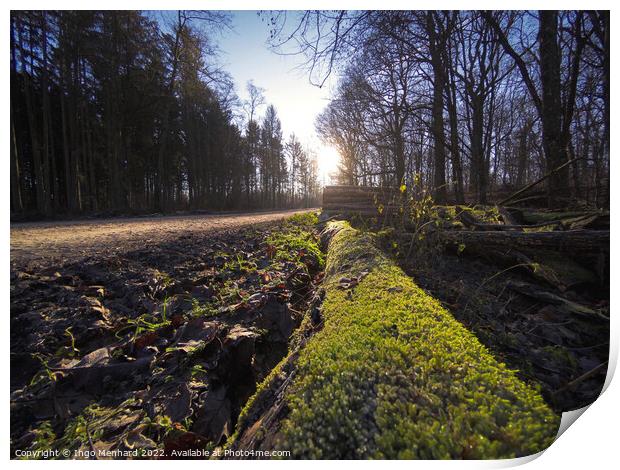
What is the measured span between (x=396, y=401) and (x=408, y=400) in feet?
0.14

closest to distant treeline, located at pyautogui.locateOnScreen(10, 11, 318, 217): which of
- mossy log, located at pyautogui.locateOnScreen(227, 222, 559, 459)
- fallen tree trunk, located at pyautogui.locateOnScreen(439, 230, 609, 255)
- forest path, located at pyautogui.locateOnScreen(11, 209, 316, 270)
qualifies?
forest path, located at pyautogui.locateOnScreen(11, 209, 316, 270)

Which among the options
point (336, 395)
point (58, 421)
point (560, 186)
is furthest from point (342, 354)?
point (560, 186)

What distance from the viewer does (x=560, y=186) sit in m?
2.36

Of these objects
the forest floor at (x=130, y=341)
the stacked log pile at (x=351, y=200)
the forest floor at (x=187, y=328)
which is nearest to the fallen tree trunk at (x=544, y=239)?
the forest floor at (x=187, y=328)

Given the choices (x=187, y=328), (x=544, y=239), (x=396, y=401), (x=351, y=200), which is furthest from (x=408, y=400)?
(x=351, y=200)

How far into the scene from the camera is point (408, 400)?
84cm

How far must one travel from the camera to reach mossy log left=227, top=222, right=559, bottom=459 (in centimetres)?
74

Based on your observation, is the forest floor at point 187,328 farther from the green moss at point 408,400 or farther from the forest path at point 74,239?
the green moss at point 408,400

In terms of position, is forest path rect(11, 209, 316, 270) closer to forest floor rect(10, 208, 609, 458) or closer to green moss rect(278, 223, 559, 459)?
forest floor rect(10, 208, 609, 458)

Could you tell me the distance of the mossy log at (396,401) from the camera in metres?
0.74

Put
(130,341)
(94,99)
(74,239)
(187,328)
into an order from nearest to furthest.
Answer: (130,341) < (187,328) < (94,99) < (74,239)

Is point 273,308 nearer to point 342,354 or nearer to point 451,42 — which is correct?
point 342,354

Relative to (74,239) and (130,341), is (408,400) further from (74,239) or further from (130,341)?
(74,239)
